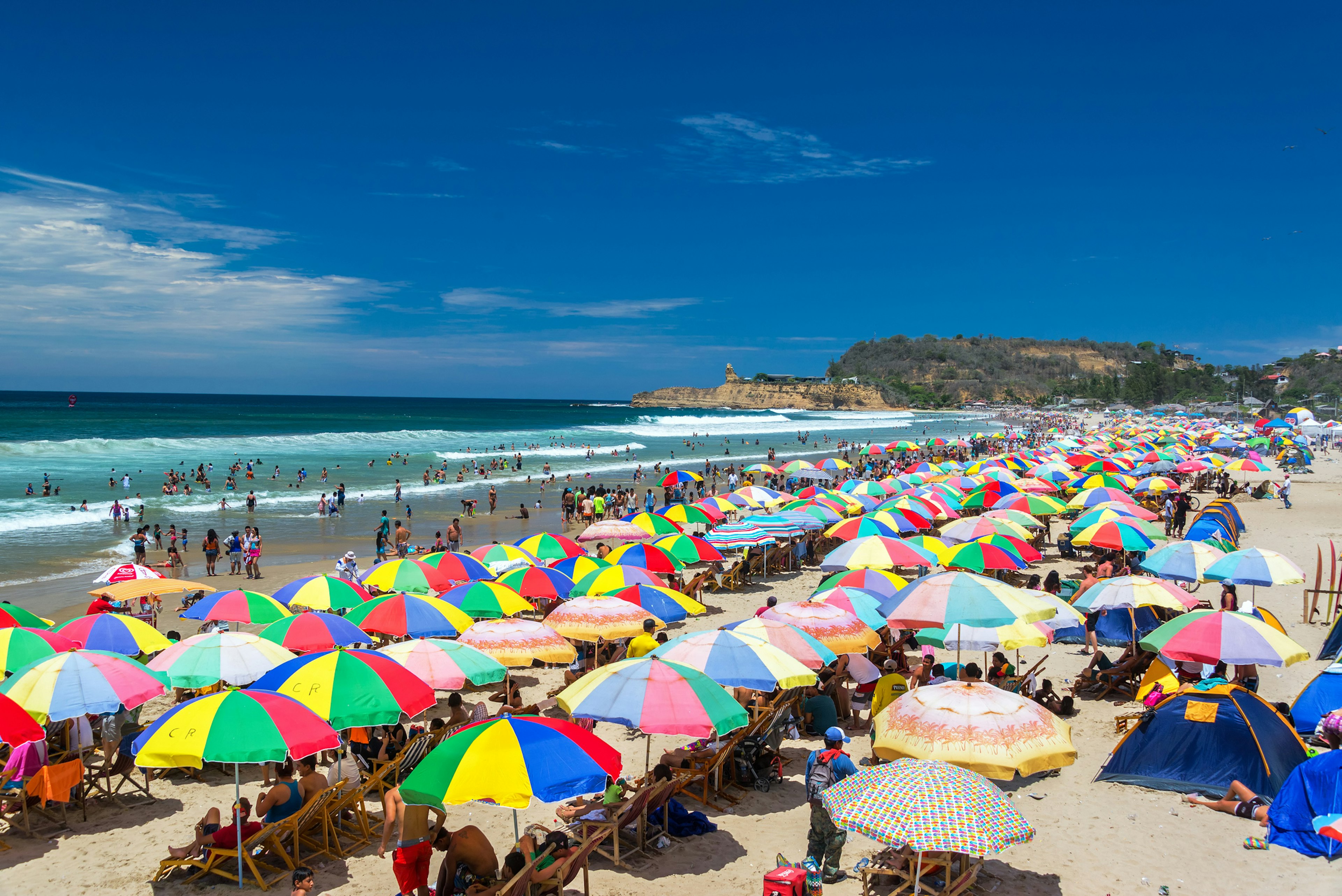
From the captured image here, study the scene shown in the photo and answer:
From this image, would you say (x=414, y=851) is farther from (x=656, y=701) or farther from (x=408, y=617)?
(x=408, y=617)

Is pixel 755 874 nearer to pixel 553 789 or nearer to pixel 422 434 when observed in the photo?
pixel 553 789

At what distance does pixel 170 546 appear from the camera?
22.2 m

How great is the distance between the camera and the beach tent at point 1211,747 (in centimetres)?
712

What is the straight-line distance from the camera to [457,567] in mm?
13336

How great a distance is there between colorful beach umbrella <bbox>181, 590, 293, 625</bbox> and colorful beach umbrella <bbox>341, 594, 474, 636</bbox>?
92 centimetres

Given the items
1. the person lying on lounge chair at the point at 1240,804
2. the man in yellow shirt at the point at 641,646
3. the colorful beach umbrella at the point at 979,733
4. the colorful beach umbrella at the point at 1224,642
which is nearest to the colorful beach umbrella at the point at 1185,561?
the colorful beach umbrella at the point at 1224,642

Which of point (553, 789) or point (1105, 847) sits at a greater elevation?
point (553, 789)

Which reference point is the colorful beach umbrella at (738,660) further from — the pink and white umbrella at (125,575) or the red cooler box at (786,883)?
the pink and white umbrella at (125,575)

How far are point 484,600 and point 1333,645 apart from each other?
1078cm

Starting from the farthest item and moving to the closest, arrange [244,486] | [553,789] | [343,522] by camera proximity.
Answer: [244,486], [343,522], [553,789]

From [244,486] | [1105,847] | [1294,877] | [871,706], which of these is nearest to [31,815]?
[871,706]

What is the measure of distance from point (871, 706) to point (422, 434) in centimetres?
7833

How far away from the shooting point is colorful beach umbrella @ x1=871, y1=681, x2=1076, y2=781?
616 centimetres

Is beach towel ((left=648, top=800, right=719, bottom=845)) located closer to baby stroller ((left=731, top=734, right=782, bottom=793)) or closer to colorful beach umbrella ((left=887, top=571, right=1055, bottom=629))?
baby stroller ((left=731, top=734, right=782, bottom=793))
